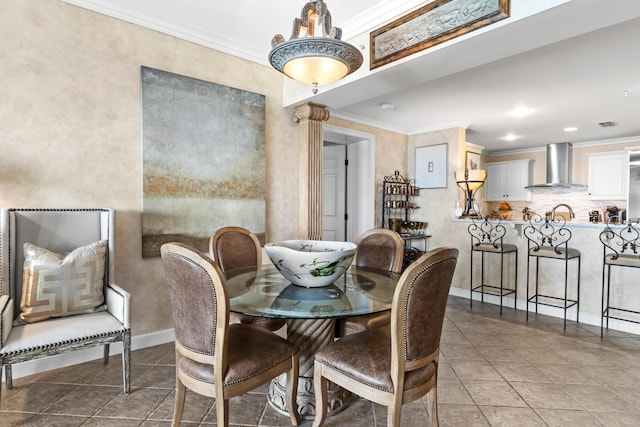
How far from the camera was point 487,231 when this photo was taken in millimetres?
4289

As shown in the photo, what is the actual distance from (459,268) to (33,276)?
450 cm

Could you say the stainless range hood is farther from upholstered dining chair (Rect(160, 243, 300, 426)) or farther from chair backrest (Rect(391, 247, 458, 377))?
upholstered dining chair (Rect(160, 243, 300, 426))

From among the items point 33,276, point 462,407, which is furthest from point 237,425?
point 33,276

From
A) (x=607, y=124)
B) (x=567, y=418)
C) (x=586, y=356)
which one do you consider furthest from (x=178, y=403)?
(x=607, y=124)

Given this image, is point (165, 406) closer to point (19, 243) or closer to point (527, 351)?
point (19, 243)

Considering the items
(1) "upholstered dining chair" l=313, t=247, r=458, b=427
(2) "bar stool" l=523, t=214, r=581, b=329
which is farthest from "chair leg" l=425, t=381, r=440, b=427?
(2) "bar stool" l=523, t=214, r=581, b=329

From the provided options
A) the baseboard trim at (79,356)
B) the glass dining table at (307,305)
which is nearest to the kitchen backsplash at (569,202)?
the glass dining table at (307,305)

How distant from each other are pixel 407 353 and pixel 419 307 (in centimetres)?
20

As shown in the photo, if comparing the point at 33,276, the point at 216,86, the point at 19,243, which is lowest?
the point at 33,276

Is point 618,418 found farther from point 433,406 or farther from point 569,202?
point 569,202

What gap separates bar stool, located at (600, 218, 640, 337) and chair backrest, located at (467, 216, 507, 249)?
0.94m

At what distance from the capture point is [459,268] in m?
4.66

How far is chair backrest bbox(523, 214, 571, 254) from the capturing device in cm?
355

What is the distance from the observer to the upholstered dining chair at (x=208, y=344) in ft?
4.44
